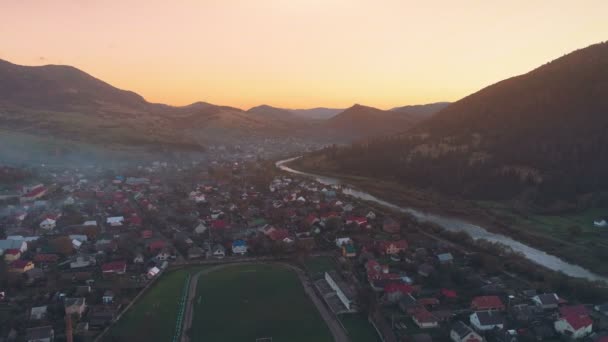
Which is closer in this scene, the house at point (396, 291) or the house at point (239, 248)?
the house at point (396, 291)

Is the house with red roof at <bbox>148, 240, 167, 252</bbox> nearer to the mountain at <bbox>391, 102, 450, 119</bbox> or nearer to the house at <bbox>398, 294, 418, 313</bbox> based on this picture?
the house at <bbox>398, 294, 418, 313</bbox>

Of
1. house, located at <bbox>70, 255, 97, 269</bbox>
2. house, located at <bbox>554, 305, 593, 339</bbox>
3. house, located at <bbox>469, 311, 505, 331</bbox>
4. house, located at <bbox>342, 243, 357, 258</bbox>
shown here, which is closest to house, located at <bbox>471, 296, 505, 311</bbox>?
house, located at <bbox>469, 311, 505, 331</bbox>

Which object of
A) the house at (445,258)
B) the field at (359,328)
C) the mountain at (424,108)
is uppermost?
the mountain at (424,108)

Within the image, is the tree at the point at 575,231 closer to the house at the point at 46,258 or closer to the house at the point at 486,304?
the house at the point at 486,304

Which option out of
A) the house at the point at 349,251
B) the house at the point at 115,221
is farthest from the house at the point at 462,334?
the house at the point at 115,221

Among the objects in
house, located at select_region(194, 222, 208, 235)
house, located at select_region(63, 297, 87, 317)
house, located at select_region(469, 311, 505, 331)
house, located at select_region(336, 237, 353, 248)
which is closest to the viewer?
house, located at select_region(469, 311, 505, 331)

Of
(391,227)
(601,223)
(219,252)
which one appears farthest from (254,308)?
(601,223)
